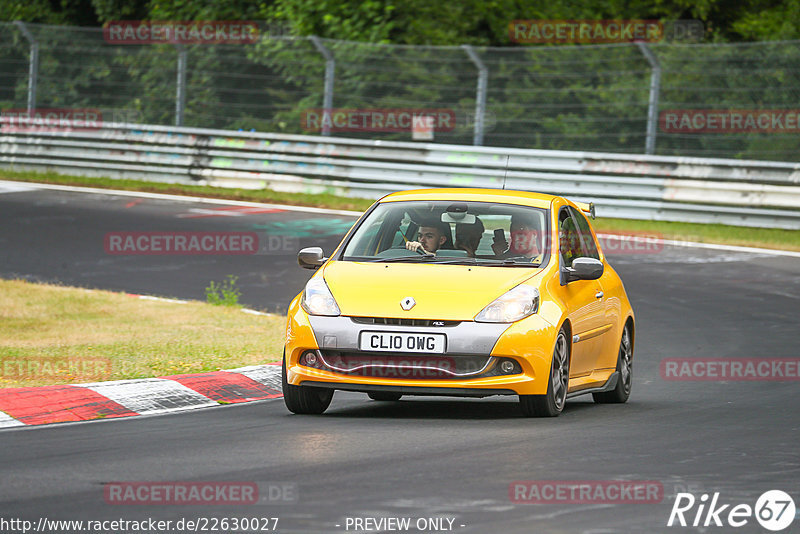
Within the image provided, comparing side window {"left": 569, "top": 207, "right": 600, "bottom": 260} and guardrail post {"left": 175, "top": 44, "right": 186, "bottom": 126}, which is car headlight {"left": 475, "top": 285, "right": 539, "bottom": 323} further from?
guardrail post {"left": 175, "top": 44, "right": 186, "bottom": 126}

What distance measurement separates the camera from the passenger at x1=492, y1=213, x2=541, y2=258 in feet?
31.9

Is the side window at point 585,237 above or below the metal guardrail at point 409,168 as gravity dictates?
above

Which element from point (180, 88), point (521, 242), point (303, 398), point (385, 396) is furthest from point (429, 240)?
point (180, 88)

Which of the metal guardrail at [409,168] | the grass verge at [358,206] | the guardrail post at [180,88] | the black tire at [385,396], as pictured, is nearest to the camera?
the black tire at [385,396]

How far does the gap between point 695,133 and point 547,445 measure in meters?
16.4

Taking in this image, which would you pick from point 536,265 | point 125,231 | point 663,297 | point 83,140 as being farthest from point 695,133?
point 536,265

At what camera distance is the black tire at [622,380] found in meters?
10.6

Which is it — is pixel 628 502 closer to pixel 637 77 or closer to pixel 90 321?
pixel 90 321

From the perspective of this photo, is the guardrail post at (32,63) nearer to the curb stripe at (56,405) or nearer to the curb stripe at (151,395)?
the curb stripe at (151,395)

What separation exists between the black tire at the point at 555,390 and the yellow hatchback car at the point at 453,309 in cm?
1

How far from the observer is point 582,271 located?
959cm

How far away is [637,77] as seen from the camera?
2386 centimetres

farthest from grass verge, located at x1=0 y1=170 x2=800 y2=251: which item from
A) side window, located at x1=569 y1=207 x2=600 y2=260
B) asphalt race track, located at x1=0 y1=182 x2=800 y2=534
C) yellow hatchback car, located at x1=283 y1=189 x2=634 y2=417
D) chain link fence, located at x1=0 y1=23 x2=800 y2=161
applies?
yellow hatchback car, located at x1=283 y1=189 x2=634 y2=417

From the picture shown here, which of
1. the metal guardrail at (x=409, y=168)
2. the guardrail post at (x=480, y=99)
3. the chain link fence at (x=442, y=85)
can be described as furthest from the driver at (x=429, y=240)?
the guardrail post at (x=480, y=99)
